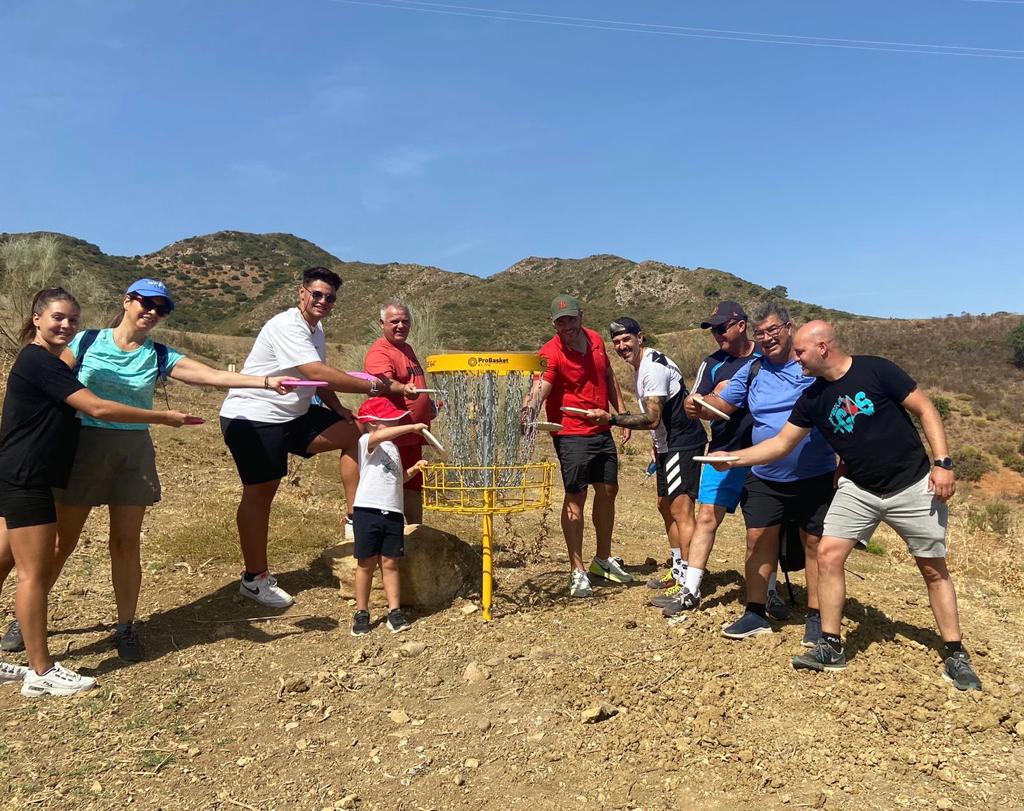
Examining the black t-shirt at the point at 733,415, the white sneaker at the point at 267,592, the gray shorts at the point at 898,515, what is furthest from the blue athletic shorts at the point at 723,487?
the white sneaker at the point at 267,592

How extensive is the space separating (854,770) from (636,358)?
9.11 feet

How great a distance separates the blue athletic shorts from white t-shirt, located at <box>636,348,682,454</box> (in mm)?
495

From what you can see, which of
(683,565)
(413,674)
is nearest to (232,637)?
(413,674)

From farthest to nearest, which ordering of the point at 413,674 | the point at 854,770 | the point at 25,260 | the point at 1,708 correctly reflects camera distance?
the point at 25,260 → the point at 413,674 → the point at 1,708 → the point at 854,770

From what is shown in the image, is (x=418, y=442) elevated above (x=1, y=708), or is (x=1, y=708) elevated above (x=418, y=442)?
(x=418, y=442)

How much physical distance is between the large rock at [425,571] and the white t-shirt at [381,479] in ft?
1.85

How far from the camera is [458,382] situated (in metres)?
4.27

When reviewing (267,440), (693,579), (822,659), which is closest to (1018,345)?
Answer: (693,579)

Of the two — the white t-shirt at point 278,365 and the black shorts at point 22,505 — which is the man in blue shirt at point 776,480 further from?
the black shorts at point 22,505

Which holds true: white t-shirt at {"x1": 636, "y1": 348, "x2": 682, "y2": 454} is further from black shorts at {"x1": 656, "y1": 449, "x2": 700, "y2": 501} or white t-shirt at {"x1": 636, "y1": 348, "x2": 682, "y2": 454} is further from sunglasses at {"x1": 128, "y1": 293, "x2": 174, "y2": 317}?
sunglasses at {"x1": 128, "y1": 293, "x2": 174, "y2": 317}

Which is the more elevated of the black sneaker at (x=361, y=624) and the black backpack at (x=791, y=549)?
the black backpack at (x=791, y=549)

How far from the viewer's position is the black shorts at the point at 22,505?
3664mm

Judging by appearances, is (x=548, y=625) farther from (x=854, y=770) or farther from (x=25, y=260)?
(x=25, y=260)

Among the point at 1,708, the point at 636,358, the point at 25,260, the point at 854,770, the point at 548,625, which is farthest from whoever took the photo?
the point at 25,260
